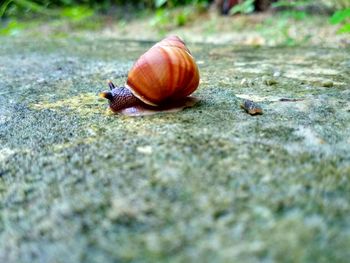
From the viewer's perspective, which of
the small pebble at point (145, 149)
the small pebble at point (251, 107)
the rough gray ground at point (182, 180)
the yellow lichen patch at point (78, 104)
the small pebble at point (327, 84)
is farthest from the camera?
the small pebble at point (327, 84)

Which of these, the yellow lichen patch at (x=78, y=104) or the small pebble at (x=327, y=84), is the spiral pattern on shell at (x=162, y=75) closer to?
the yellow lichen patch at (x=78, y=104)

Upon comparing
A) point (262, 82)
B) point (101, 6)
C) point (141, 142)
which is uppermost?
point (141, 142)

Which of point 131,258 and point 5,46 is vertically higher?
point 131,258

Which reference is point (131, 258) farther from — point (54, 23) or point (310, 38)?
point (54, 23)

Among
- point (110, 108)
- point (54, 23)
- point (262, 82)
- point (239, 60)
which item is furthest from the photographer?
point (54, 23)

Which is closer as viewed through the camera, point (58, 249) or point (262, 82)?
point (58, 249)

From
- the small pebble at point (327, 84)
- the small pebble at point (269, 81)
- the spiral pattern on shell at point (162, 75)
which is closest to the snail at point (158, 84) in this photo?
the spiral pattern on shell at point (162, 75)

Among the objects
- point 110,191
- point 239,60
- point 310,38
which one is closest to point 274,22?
point 310,38
